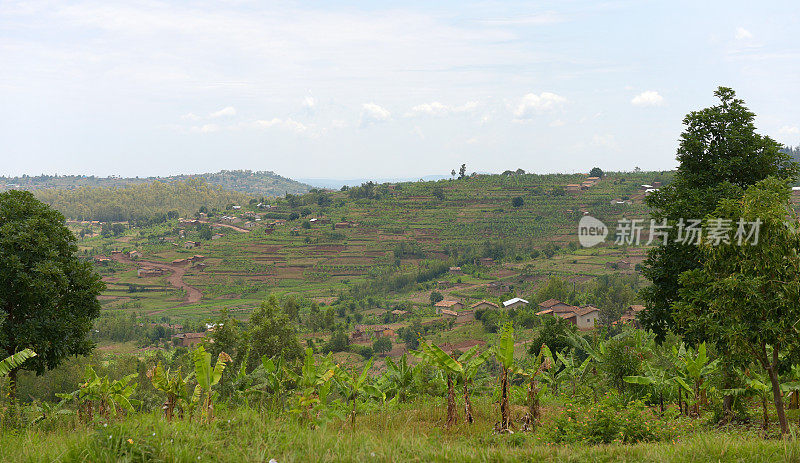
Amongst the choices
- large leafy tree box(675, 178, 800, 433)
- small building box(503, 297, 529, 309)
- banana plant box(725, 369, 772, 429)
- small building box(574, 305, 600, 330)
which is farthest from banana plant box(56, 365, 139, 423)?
small building box(503, 297, 529, 309)

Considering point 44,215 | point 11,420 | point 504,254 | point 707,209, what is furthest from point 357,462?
point 504,254

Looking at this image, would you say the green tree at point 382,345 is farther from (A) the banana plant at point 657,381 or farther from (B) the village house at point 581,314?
(A) the banana plant at point 657,381

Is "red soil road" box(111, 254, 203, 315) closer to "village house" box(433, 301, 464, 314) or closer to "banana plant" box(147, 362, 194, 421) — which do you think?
"village house" box(433, 301, 464, 314)

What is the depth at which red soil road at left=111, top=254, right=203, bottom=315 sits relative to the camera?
6499cm

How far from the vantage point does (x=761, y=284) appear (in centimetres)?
565

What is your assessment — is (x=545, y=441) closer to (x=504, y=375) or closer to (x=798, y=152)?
(x=504, y=375)

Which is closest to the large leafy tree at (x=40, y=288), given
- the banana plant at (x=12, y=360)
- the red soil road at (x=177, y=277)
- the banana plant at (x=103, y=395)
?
the banana plant at (x=103, y=395)

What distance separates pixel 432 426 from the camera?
674 centimetres

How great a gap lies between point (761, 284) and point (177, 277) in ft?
248

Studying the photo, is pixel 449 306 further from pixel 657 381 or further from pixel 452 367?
pixel 452 367

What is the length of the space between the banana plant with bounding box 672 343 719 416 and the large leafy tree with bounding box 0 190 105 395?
32.1ft

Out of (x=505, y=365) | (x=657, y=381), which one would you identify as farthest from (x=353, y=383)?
(x=657, y=381)

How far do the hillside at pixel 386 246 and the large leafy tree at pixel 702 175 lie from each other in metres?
50.3

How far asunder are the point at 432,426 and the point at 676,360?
4332 millimetres
